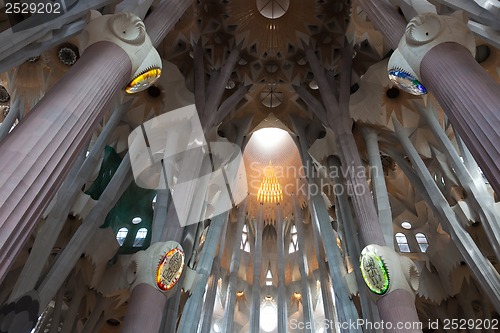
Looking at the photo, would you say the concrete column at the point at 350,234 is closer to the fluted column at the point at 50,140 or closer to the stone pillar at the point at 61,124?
the stone pillar at the point at 61,124

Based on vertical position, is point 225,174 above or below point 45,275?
above

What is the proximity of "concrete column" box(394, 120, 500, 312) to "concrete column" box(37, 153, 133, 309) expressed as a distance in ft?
27.2

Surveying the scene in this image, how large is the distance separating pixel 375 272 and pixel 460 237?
295 centimetres

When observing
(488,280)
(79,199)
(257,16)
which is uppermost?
(257,16)

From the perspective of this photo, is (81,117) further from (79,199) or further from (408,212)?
(408,212)

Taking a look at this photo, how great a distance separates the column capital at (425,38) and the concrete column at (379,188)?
4.89 metres

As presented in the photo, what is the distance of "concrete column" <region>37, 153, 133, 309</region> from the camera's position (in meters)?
9.55

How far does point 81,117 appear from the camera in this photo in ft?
18.2

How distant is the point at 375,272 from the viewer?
31.1 feet

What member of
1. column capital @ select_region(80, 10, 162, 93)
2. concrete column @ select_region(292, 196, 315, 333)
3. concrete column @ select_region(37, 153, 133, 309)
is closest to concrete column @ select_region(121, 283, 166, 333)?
concrete column @ select_region(37, 153, 133, 309)

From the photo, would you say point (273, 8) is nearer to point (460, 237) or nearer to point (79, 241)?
point (460, 237)

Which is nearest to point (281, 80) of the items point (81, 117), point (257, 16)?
point (257, 16)

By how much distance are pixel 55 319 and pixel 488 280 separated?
1062 centimetres

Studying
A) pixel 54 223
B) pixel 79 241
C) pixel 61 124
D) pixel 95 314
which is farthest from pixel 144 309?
pixel 95 314
